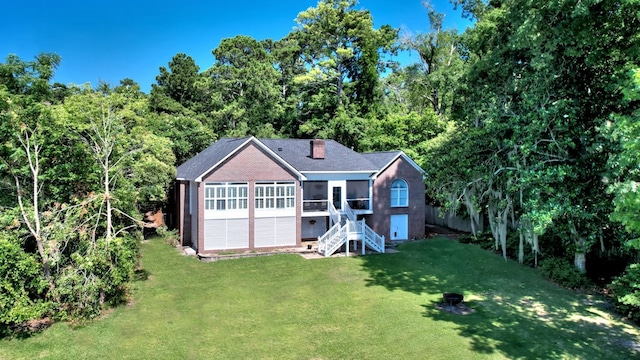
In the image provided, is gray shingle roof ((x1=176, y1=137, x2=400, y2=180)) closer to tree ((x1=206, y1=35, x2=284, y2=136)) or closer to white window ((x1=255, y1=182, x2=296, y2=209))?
white window ((x1=255, y1=182, x2=296, y2=209))

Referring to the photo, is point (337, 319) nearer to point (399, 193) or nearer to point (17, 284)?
point (17, 284)

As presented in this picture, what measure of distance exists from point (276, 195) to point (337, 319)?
11553 millimetres

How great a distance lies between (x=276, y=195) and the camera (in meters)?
24.4

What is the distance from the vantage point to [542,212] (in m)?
16.4

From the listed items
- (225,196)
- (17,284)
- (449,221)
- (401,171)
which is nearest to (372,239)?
(401,171)

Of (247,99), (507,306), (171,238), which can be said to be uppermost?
(247,99)

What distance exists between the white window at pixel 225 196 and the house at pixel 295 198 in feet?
0.19

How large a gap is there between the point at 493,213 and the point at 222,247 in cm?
1592

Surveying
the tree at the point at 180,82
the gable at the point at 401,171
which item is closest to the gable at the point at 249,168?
the gable at the point at 401,171

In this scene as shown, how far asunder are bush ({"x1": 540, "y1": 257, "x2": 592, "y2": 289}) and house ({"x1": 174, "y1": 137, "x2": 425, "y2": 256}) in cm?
858

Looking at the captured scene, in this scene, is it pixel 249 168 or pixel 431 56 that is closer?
pixel 249 168

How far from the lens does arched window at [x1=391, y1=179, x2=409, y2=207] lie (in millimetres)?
27828

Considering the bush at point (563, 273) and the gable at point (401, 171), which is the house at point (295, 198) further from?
the bush at point (563, 273)

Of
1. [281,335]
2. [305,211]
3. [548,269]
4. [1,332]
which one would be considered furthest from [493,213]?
[1,332]
